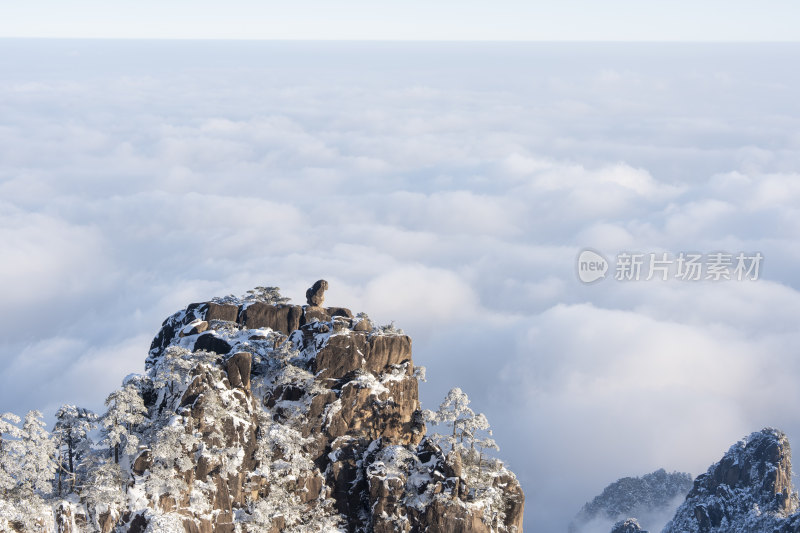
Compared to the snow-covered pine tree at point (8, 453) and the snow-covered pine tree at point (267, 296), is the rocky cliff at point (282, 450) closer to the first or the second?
the snow-covered pine tree at point (8, 453)

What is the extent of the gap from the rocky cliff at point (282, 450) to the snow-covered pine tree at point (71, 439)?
74.8 inches

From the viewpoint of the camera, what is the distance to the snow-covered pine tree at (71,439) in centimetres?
6919

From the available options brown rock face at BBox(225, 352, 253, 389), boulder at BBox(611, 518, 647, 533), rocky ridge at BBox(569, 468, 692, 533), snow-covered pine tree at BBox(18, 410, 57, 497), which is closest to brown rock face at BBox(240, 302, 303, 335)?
brown rock face at BBox(225, 352, 253, 389)

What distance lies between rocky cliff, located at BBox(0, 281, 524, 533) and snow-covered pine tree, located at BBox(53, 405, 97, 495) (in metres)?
1.90

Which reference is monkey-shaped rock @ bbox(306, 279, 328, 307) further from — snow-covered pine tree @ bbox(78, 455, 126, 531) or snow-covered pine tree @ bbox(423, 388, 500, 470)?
snow-covered pine tree @ bbox(78, 455, 126, 531)

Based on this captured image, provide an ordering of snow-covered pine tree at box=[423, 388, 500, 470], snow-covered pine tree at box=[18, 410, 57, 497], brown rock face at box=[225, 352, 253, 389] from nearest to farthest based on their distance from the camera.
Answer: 1. snow-covered pine tree at box=[18, 410, 57, 497]
2. brown rock face at box=[225, 352, 253, 389]
3. snow-covered pine tree at box=[423, 388, 500, 470]

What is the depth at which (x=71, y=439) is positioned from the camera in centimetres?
7031

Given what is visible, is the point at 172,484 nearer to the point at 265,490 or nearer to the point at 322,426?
the point at 265,490

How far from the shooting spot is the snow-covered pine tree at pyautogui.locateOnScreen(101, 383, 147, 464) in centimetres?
6756

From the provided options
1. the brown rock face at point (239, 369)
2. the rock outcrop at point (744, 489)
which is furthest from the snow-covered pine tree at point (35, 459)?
the rock outcrop at point (744, 489)

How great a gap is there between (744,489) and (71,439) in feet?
311

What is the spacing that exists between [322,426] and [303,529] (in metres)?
9.40

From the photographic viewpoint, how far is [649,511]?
191875 millimetres

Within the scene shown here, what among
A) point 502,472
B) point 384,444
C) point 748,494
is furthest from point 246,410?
point 748,494
